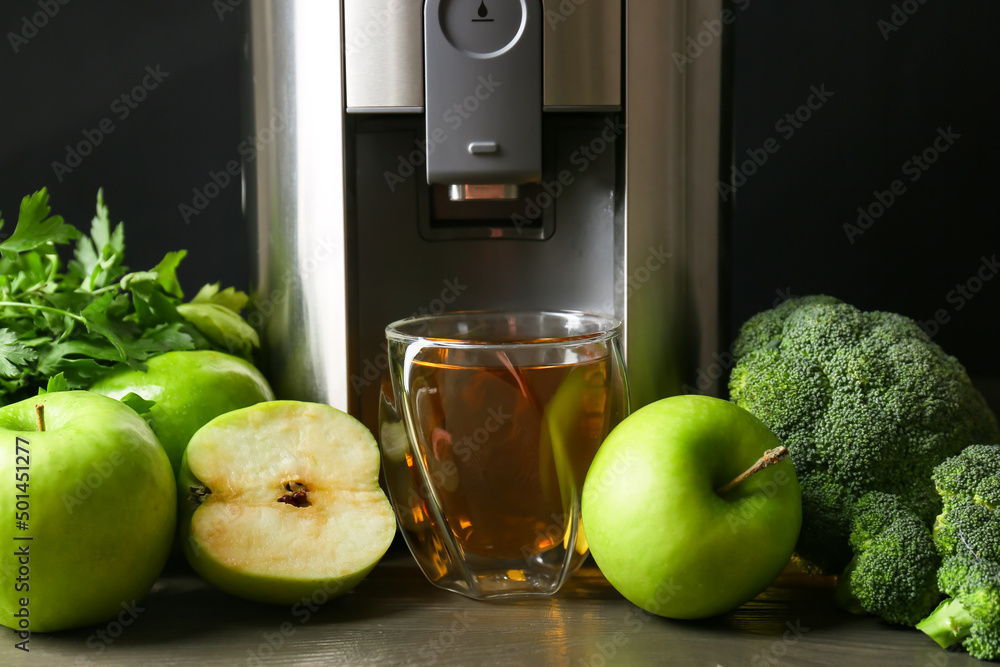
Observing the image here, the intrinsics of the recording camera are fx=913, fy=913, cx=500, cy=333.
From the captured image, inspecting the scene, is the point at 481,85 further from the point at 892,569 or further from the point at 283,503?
the point at 892,569

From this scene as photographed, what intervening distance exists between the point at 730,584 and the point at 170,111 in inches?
32.9

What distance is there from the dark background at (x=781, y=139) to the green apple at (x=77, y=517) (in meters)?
0.49

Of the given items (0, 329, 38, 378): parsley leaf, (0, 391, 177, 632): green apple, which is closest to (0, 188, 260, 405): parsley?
(0, 329, 38, 378): parsley leaf

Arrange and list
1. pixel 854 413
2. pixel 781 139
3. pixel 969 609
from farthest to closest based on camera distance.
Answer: pixel 781 139 → pixel 854 413 → pixel 969 609

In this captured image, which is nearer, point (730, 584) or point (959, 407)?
point (730, 584)

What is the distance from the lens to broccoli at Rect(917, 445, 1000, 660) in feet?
1.97

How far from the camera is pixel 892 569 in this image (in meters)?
0.64

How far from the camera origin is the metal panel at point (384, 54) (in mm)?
737

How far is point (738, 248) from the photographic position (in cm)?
106

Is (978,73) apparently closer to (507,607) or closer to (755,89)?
(755,89)

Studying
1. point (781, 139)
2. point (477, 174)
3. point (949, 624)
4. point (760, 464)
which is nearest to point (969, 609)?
point (949, 624)

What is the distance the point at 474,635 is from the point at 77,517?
0.28 meters

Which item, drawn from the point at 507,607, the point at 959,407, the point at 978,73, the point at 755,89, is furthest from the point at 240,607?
the point at 978,73

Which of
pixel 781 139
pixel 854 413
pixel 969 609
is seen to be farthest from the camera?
pixel 781 139
